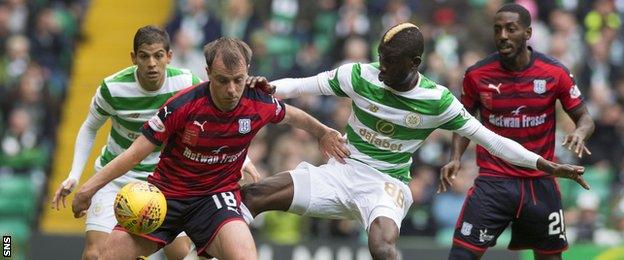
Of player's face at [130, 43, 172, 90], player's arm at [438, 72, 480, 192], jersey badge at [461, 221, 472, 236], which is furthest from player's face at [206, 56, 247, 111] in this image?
jersey badge at [461, 221, 472, 236]

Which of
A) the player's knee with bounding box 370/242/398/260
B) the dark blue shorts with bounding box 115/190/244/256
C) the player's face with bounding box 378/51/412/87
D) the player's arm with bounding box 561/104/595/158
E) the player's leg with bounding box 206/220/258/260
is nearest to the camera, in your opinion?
the player's leg with bounding box 206/220/258/260

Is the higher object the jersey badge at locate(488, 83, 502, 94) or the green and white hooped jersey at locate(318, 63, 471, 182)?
the jersey badge at locate(488, 83, 502, 94)

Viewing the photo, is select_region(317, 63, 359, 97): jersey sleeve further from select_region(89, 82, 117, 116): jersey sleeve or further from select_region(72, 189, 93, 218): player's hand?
select_region(72, 189, 93, 218): player's hand

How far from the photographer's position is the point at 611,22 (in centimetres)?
1934

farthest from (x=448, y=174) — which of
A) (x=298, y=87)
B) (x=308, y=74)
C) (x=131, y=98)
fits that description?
(x=308, y=74)

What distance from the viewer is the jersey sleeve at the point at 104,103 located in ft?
36.6

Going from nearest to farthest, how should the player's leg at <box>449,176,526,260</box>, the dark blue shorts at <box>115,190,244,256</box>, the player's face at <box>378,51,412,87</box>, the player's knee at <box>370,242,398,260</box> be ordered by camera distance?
the dark blue shorts at <box>115,190,244,256</box> → the player's knee at <box>370,242,398,260</box> → the player's face at <box>378,51,412,87</box> → the player's leg at <box>449,176,526,260</box>

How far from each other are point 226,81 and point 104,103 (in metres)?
1.80

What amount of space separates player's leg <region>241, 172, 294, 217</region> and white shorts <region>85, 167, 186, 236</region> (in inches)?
40.5

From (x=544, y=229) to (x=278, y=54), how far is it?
8.40m

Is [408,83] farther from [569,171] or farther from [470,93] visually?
[569,171]

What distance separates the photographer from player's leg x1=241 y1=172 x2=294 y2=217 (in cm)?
1075

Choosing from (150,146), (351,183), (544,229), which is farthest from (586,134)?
(150,146)

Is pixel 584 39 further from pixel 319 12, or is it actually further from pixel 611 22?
pixel 319 12
